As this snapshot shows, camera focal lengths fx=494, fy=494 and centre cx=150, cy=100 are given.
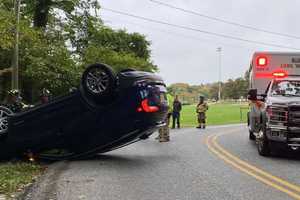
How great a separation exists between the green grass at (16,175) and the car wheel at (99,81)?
1966mm

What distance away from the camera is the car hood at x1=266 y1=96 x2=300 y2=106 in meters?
10.9

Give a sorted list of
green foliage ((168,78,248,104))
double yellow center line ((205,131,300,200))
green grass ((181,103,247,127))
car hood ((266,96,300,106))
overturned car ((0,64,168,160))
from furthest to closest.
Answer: green foliage ((168,78,248,104)) → green grass ((181,103,247,127)) → car hood ((266,96,300,106)) → overturned car ((0,64,168,160)) → double yellow center line ((205,131,300,200))

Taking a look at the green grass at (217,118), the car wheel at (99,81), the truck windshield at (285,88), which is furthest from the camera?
the green grass at (217,118)

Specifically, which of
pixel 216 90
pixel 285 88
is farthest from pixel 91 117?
pixel 216 90

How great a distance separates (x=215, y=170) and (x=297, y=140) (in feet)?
8.09

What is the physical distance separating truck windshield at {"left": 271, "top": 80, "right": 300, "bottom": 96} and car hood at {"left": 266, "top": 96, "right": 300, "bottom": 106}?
0.38 meters

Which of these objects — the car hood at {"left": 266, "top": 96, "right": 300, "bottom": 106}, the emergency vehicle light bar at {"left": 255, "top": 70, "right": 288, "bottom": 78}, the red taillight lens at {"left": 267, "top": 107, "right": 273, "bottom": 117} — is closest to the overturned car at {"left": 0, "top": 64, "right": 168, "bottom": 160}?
the red taillight lens at {"left": 267, "top": 107, "right": 273, "bottom": 117}

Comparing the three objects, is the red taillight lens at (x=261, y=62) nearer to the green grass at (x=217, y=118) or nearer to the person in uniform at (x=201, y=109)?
the person in uniform at (x=201, y=109)

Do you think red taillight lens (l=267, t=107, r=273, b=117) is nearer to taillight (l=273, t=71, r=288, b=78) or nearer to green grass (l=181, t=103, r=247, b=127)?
taillight (l=273, t=71, r=288, b=78)

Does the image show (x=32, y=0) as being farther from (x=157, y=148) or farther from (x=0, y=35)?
(x=157, y=148)

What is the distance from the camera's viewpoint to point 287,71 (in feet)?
47.6

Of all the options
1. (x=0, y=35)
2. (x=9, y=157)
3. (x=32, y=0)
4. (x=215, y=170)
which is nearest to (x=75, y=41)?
(x=32, y=0)

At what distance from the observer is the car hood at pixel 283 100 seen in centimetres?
1094

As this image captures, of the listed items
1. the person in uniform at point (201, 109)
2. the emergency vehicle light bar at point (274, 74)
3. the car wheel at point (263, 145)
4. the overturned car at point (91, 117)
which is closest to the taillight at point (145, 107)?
the overturned car at point (91, 117)
